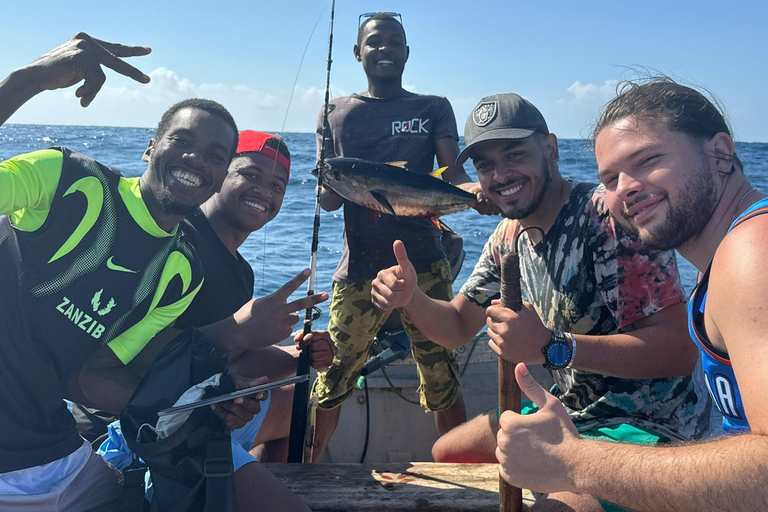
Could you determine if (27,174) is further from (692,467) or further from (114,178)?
(692,467)

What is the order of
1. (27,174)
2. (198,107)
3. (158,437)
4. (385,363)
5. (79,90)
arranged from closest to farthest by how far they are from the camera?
(158,437)
(27,174)
(79,90)
(198,107)
(385,363)

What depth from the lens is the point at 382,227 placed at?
4.62 meters

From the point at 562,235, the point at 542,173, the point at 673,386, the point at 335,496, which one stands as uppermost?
the point at 542,173

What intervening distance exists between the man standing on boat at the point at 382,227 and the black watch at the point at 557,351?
1.71 m

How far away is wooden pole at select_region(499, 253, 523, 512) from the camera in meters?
2.54

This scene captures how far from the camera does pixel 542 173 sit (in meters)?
3.20

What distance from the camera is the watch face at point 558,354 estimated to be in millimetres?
2689

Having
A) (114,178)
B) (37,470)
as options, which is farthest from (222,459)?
Answer: (114,178)

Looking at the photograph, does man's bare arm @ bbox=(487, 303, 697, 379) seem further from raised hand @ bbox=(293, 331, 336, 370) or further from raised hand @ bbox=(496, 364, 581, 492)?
raised hand @ bbox=(293, 331, 336, 370)

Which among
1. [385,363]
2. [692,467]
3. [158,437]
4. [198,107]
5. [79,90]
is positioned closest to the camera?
[692,467]

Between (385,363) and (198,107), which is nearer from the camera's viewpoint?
(198,107)

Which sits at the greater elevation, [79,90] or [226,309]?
[79,90]

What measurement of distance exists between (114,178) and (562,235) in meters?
2.26

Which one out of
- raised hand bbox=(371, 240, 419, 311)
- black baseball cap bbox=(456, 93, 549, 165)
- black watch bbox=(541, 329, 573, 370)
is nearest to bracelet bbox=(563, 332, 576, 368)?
black watch bbox=(541, 329, 573, 370)
